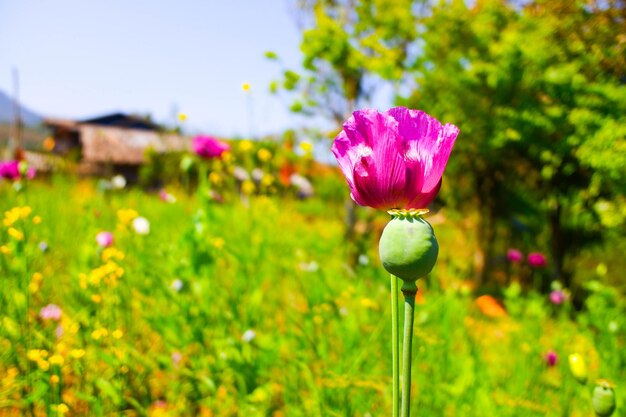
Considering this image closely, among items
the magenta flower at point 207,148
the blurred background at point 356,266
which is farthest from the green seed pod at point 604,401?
the magenta flower at point 207,148

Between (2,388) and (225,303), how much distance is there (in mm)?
901

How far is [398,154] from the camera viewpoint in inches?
28.2

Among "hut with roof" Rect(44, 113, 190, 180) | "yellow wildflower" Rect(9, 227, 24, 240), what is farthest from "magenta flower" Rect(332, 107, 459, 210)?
"hut with roof" Rect(44, 113, 190, 180)

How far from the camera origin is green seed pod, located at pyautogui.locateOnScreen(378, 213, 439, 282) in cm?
64

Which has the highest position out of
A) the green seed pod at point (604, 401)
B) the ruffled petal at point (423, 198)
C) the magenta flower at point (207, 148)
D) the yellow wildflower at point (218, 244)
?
the magenta flower at point (207, 148)

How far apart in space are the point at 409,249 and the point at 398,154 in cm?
16

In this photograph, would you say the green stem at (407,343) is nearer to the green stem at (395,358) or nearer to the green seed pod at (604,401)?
the green stem at (395,358)

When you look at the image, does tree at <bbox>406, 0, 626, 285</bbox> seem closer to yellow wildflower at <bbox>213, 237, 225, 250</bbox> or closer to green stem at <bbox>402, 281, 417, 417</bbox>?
yellow wildflower at <bbox>213, 237, 225, 250</bbox>

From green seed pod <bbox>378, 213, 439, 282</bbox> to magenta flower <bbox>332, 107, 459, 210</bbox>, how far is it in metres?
0.07

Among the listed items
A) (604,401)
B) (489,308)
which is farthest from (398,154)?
(489,308)

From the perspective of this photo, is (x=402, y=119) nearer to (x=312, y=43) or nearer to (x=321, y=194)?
(x=312, y=43)

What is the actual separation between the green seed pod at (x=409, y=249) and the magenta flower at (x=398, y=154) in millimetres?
71

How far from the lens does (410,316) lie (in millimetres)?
653

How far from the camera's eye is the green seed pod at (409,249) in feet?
2.11
